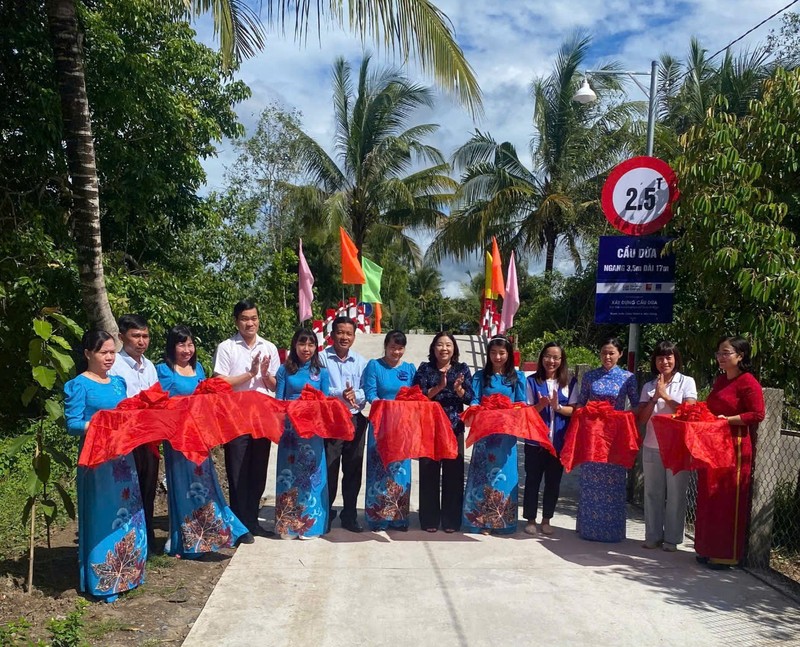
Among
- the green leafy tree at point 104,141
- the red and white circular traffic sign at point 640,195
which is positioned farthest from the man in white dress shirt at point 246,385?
the red and white circular traffic sign at point 640,195

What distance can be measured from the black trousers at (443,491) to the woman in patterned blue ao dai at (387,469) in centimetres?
14

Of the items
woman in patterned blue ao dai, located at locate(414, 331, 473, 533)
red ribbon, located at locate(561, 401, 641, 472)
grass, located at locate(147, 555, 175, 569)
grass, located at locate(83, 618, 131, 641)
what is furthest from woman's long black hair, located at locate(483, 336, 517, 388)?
grass, located at locate(83, 618, 131, 641)

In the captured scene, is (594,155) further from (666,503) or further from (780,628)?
(780,628)

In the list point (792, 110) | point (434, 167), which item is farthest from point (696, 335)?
point (434, 167)

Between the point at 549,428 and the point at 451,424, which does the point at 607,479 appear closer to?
the point at 549,428

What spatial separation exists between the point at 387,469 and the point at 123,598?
217 centimetres

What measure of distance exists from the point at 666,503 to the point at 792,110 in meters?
3.29

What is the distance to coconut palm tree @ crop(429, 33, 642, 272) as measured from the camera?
22859 mm

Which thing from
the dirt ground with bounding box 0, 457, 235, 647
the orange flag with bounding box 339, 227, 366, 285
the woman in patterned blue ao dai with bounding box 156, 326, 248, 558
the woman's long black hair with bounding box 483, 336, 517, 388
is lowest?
the dirt ground with bounding box 0, 457, 235, 647

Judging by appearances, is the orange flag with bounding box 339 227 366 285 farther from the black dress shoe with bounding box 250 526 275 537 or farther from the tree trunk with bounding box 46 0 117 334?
the black dress shoe with bounding box 250 526 275 537

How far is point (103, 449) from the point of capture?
4.14 metres

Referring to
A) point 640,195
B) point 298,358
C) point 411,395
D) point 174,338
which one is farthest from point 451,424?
point 640,195

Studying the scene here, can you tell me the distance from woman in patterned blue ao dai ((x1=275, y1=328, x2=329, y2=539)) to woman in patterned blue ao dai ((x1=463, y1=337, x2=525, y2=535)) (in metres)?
Result: 1.24

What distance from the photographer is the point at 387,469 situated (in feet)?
19.0
